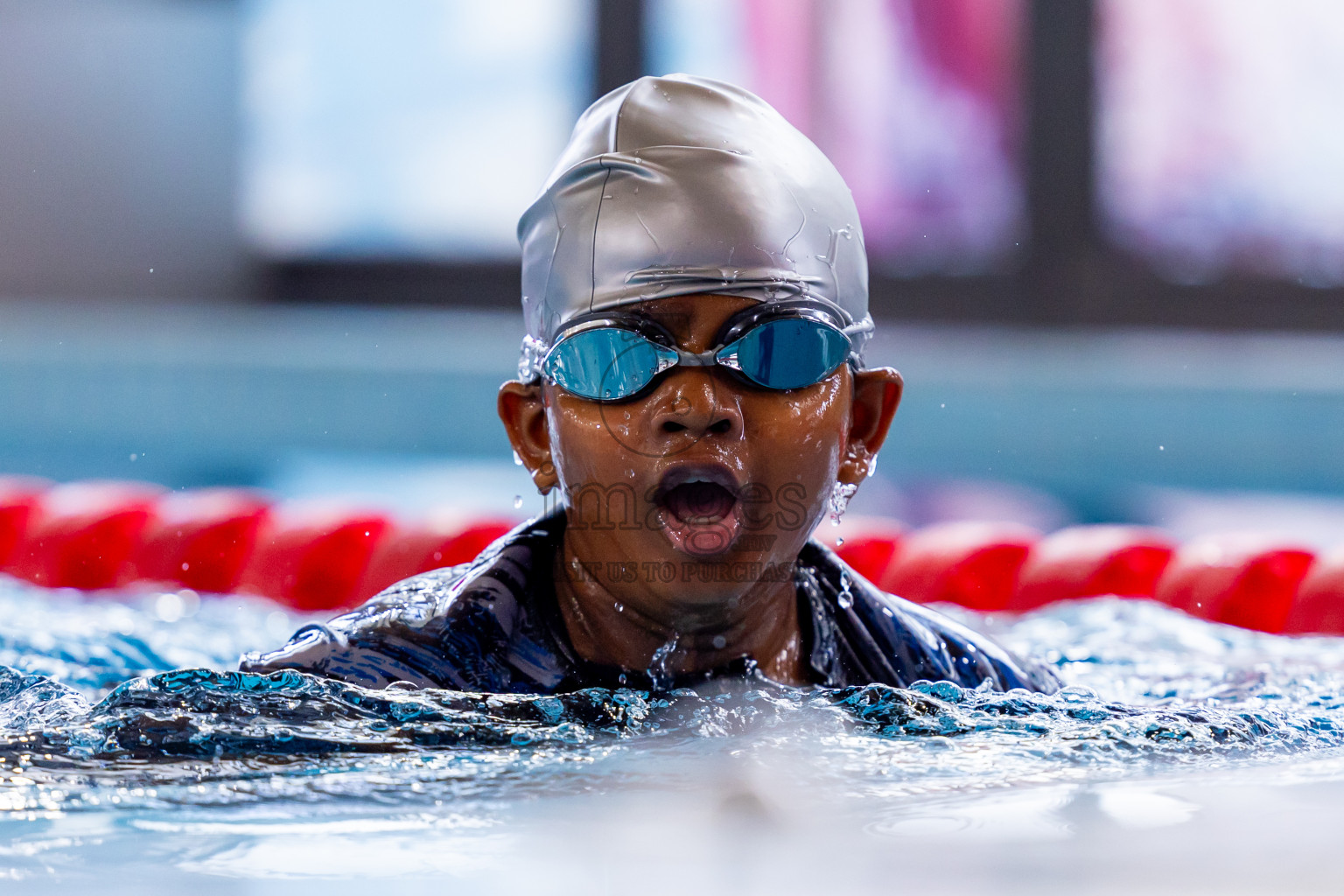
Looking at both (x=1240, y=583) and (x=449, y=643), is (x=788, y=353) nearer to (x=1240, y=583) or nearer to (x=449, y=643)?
(x=449, y=643)

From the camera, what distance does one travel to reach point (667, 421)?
4.41 feet

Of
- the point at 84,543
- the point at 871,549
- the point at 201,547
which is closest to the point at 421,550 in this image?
the point at 201,547

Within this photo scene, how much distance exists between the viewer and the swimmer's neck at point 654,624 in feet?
4.91

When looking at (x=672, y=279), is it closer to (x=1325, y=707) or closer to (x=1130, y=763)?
(x=1130, y=763)

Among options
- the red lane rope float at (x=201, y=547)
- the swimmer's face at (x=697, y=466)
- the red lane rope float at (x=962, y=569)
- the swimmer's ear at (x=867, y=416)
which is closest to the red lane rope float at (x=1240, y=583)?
the red lane rope float at (x=962, y=569)

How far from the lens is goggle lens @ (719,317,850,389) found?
1361 millimetres

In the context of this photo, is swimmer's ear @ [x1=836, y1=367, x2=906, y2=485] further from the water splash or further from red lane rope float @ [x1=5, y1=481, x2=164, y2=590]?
red lane rope float @ [x1=5, y1=481, x2=164, y2=590]

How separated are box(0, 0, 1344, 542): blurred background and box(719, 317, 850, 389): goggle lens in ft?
13.7

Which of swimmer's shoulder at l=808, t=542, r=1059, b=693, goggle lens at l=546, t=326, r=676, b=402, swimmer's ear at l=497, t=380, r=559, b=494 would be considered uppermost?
goggle lens at l=546, t=326, r=676, b=402

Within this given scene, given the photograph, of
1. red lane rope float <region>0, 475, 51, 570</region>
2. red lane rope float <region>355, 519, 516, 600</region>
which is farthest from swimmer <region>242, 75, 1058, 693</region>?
red lane rope float <region>0, 475, 51, 570</region>

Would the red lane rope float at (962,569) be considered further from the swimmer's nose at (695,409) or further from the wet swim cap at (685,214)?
the swimmer's nose at (695,409)

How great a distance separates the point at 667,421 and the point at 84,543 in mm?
2347

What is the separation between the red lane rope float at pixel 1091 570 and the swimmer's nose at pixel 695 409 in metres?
1.87

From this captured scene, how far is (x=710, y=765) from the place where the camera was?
123cm
